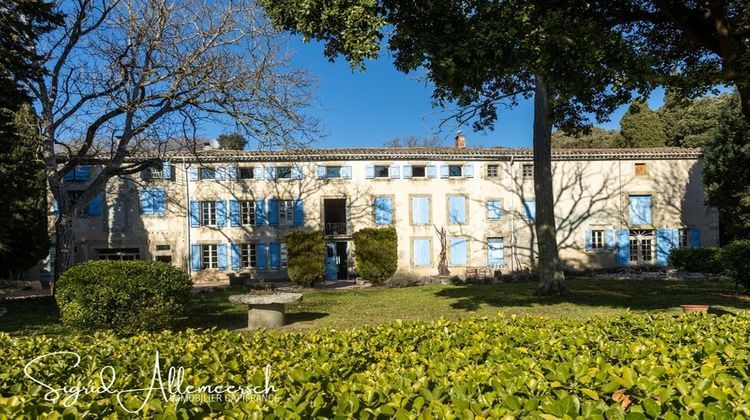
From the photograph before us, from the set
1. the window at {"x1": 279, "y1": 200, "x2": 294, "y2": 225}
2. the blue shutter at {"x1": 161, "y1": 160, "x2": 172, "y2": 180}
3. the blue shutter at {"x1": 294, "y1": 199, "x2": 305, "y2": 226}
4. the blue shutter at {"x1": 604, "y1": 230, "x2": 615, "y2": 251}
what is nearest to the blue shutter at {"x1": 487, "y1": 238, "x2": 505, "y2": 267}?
the blue shutter at {"x1": 604, "y1": 230, "x2": 615, "y2": 251}

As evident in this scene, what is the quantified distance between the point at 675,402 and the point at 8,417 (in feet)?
11.0

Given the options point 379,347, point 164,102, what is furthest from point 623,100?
point 164,102

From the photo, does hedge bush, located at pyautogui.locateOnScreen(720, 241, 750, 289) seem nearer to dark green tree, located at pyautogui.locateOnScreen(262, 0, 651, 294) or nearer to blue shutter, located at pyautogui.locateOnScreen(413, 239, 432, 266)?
dark green tree, located at pyautogui.locateOnScreen(262, 0, 651, 294)

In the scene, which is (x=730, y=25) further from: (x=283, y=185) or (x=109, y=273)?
(x=283, y=185)

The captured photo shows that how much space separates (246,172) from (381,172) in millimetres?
7838

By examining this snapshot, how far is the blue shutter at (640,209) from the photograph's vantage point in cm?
2725

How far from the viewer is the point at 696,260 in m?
23.6

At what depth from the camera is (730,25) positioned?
28.1 ft

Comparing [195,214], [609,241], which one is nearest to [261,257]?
[195,214]

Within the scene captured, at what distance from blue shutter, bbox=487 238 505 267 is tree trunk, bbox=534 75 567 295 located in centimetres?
1137

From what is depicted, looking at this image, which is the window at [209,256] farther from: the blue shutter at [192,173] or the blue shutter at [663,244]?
the blue shutter at [663,244]

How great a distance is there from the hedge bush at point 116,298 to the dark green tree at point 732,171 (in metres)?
25.9

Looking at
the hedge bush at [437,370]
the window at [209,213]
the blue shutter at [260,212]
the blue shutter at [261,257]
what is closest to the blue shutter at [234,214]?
the window at [209,213]

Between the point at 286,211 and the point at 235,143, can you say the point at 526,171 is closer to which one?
the point at 286,211
